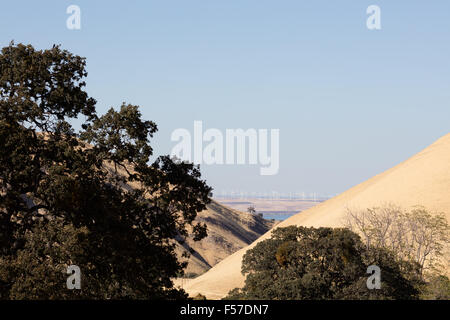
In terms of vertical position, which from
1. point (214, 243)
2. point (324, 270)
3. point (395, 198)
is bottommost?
point (214, 243)

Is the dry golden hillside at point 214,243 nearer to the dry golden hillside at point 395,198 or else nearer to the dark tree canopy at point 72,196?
the dry golden hillside at point 395,198

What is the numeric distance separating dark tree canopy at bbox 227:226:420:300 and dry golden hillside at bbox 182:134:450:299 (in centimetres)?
2464

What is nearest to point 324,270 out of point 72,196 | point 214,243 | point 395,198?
point 72,196

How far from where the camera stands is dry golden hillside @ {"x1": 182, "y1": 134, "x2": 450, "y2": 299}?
81.8 m

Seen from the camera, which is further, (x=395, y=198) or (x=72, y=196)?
(x=395, y=198)

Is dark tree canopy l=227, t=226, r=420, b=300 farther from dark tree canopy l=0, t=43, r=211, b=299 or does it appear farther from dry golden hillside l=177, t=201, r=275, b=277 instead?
dry golden hillside l=177, t=201, r=275, b=277

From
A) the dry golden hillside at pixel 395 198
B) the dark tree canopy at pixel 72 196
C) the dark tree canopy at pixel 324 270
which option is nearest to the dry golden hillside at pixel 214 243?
the dry golden hillside at pixel 395 198

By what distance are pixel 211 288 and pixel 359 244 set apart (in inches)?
1361

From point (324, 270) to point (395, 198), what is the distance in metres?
48.9

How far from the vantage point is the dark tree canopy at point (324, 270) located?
4353cm

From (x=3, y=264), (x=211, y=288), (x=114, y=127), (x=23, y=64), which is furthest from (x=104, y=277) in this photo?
(x=211, y=288)

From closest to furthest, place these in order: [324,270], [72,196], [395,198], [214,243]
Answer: [72,196] < [324,270] < [395,198] < [214,243]

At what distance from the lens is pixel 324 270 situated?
150 ft

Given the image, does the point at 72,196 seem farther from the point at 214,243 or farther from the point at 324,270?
the point at 214,243
